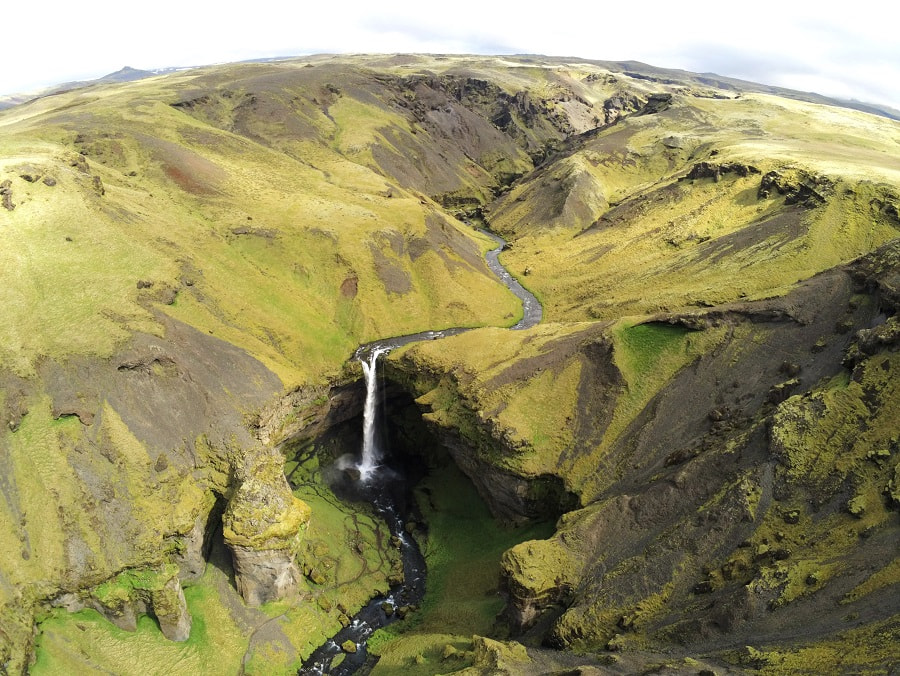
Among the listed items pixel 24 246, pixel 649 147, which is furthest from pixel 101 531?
pixel 649 147

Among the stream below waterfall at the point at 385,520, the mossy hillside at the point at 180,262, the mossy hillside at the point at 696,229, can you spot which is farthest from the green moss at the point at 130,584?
the mossy hillside at the point at 696,229

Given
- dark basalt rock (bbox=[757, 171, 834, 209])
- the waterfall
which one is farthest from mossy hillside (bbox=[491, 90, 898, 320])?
the waterfall

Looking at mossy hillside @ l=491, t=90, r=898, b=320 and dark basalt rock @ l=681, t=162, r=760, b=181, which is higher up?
dark basalt rock @ l=681, t=162, r=760, b=181

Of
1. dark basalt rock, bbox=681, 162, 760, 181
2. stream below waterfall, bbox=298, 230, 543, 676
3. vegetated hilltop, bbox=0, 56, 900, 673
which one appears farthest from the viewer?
dark basalt rock, bbox=681, 162, 760, 181

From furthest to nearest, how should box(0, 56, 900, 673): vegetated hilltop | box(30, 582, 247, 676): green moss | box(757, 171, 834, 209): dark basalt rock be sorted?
box(757, 171, 834, 209): dark basalt rock → box(30, 582, 247, 676): green moss → box(0, 56, 900, 673): vegetated hilltop

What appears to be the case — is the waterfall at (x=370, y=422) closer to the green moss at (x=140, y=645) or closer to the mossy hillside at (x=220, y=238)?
the mossy hillside at (x=220, y=238)

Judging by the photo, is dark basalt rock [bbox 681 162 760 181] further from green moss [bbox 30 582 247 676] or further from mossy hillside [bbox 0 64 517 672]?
green moss [bbox 30 582 247 676]

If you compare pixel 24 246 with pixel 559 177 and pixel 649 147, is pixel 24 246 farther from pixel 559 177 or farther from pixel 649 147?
pixel 649 147
